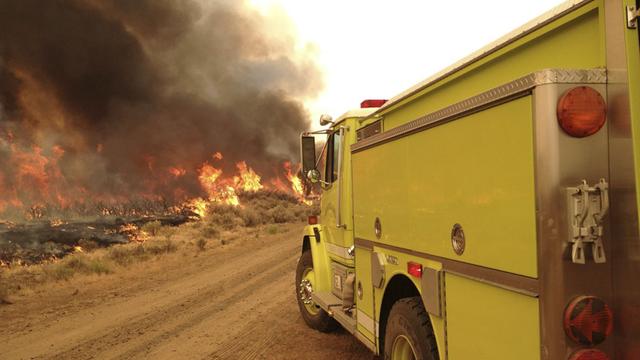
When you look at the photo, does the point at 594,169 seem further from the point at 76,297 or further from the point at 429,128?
Result: the point at 76,297

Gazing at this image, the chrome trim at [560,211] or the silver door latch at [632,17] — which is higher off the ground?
the silver door latch at [632,17]

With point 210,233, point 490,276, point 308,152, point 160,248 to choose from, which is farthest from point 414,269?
point 210,233

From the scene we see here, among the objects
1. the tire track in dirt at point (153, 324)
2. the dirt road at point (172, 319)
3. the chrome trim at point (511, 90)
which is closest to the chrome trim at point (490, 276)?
the chrome trim at point (511, 90)

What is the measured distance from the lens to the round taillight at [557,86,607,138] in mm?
2072

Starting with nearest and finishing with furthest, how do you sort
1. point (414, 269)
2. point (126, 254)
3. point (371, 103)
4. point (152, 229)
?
point (414, 269) → point (371, 103) → point (126, 254) → point (152, 229)

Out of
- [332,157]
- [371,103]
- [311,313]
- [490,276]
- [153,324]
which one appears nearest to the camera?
[490,276]

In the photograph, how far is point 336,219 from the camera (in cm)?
601

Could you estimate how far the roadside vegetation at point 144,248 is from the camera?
12.8 meters

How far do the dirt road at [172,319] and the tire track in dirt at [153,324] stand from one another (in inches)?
0.6

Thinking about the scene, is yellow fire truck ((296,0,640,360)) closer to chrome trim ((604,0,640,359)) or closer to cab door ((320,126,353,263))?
chrome trim ((604,0,640,359))

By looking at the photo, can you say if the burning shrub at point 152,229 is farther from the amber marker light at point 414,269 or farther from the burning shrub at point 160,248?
the amber marker light at point 414,269

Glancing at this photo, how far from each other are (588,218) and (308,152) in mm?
5073

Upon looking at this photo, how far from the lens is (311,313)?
720 cm

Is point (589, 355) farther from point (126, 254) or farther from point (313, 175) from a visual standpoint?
point (126, 254)
